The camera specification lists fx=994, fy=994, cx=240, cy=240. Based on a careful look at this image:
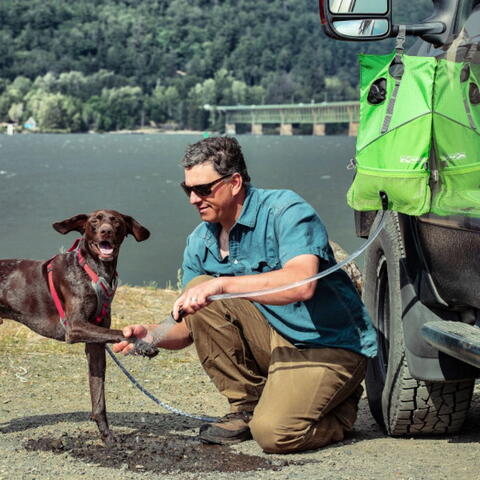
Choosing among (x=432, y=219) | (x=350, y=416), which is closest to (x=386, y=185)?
(x=432, y=219)

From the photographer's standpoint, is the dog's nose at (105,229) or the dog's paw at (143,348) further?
the dog's nose at (105,229)

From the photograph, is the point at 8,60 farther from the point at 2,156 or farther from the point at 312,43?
the point at 2,156

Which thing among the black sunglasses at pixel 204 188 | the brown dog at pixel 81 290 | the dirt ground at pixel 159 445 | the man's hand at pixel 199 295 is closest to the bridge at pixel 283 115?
the dirt ground at pixel 159 445

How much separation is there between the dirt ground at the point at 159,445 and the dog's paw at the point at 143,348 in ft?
1.76

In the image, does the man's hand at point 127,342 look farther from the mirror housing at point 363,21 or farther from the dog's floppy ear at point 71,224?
the mirror housing at point 363,21

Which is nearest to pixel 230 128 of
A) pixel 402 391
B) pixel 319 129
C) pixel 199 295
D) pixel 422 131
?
pixel 319 129

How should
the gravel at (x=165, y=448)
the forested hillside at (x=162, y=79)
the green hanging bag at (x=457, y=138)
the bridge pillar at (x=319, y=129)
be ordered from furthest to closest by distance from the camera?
1. the bridge pillar at (x=319, y=129)
2. the forested hillside at (x=162, y=79)
3. the gravel at (x=165, y=448)
4. the green hanging bag at (x=457, y=138)

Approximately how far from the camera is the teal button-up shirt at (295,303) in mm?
5059

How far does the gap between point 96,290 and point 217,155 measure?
3.15ft

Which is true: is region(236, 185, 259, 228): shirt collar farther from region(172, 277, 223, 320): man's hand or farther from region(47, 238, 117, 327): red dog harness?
region(47, 238, 117, 327): red dog harness

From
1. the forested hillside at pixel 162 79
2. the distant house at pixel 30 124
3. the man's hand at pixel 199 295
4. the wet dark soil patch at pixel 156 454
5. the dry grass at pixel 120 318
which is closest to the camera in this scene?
the man's hand at pixel 199 295

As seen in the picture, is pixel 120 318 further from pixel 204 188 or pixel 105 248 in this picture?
pixel 204 188

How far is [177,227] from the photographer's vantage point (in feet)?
128

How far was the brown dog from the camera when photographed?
17.0ft
